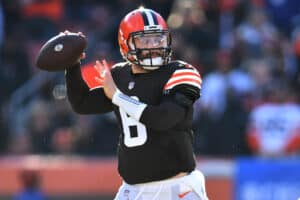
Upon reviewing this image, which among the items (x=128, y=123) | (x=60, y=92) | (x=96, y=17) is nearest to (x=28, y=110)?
(x=60, y=92)

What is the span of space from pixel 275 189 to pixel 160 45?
3840 millimetres

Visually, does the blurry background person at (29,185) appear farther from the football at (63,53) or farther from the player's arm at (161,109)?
the player's arm at (161,109)

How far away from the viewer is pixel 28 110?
10.9 metres

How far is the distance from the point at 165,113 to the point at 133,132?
310 mm

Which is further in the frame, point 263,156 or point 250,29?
point 250,29

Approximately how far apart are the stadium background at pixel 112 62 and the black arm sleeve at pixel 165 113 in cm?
377

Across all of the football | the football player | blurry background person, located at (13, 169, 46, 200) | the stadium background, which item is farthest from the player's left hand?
blurry background person, located at (13, 169, 46, 200)

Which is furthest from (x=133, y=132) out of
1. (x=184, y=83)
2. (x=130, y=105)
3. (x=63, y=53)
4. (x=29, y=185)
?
(x=29, y=185)

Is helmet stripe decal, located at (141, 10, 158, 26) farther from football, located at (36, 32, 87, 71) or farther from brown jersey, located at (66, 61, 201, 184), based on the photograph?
football, located at (36, 32, 87, 71)

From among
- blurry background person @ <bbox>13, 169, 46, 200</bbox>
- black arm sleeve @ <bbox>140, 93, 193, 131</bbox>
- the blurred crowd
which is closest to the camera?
black arm sleeve @ <bbox>140, 93, 193, 131</bbox>

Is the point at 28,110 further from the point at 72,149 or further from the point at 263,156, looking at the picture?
the point at 263,156

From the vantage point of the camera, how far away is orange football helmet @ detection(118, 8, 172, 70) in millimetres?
5352

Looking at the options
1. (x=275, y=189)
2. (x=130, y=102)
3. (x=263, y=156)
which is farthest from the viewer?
(x=263, y=156)

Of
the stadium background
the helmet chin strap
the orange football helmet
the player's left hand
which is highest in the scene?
the orange football helmet
